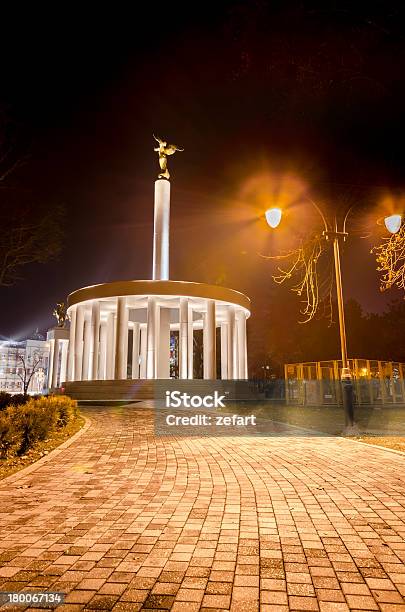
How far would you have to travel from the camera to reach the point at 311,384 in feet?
81.7

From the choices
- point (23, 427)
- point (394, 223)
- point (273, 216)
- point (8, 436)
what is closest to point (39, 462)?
point (8, 436)

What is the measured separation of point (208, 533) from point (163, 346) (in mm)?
28852

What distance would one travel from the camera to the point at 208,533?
4055 millimetres

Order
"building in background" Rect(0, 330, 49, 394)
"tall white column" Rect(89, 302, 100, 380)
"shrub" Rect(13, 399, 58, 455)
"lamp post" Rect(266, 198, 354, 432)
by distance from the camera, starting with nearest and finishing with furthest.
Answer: "shrub" Rect(13, 399, 58, 455) → "lamp post" Rect(266, 198, 354, 432) → "tall white column" Rect(89, 302, 100, 380) → "building in background" Rect(0, 330, 49, 394)

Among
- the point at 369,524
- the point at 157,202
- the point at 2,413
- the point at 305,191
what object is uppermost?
the point at 157,202

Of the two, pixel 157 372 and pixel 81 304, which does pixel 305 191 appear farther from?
pixel 81 304

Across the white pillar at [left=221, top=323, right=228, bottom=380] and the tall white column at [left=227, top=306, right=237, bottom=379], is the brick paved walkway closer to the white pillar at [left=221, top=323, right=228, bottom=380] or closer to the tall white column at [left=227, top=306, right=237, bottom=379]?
the tall white column at [left=227, top=306, right=237, bottom=379]

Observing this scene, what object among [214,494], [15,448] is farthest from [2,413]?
[214,494]

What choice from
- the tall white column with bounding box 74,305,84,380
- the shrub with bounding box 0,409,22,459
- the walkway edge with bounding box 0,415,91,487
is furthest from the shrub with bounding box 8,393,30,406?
the tall white column with bounding box 74,305,84,380

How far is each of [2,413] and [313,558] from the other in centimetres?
739

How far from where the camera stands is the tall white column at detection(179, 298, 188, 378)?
30.4 m

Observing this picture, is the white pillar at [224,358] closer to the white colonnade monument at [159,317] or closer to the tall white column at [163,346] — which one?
the white colonnade monument at [159,317]

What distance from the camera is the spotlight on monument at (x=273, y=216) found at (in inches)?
436

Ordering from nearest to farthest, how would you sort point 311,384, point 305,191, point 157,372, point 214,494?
point 214,494 < point 305,191 < point 311,384 < point 157,372
